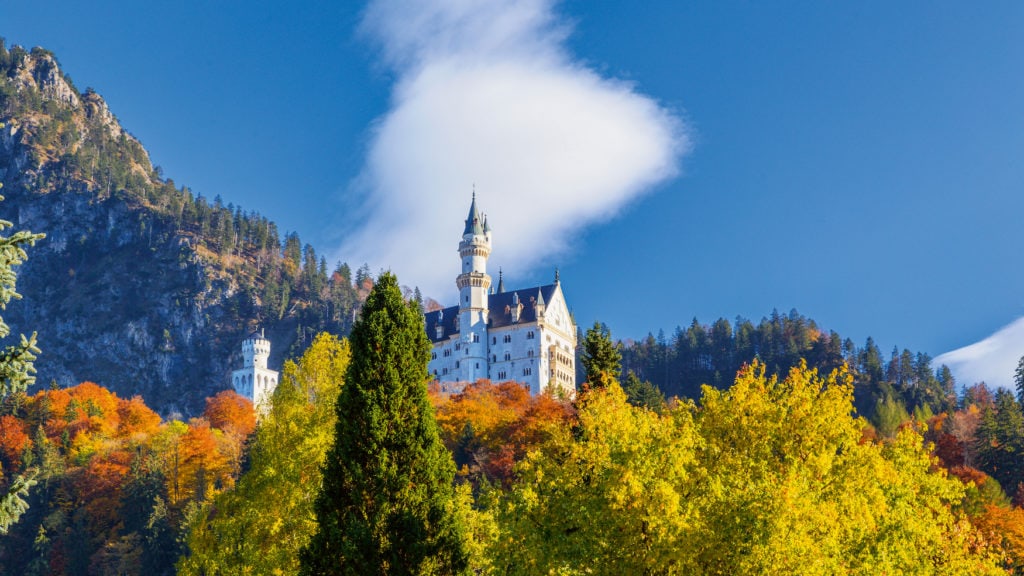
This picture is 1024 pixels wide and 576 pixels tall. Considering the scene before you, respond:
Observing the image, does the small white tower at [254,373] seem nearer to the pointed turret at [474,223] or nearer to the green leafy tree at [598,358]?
the pointed turret at [474,223]

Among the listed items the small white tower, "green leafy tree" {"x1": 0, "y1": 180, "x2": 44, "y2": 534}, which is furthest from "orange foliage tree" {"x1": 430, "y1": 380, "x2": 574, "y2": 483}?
the small white tower

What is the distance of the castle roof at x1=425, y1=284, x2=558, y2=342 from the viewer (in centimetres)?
13925

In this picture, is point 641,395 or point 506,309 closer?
point 641,395

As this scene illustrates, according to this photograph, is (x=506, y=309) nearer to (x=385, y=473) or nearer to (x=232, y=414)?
(x=232, y=414)

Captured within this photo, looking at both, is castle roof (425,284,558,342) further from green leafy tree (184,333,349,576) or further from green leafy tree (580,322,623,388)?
green leafy tree (184,333,349,576)

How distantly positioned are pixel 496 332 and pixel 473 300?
5788 millimetres

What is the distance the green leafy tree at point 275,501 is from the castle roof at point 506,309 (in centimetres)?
10815

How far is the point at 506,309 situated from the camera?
14100 cm

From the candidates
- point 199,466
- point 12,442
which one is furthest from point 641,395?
point 12,442

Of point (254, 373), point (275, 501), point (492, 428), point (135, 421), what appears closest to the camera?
point (275, 501)

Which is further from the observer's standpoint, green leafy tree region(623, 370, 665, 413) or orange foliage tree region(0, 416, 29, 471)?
orange foliage tree region(0, 416, 29, 471)

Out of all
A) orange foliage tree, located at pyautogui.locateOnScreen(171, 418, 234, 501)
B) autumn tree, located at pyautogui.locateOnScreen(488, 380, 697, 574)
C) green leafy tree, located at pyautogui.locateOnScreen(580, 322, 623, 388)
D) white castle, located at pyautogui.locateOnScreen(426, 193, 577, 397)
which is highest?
white castle, located at pyautogui.locateOnScreen(426, 193, 577, 397)

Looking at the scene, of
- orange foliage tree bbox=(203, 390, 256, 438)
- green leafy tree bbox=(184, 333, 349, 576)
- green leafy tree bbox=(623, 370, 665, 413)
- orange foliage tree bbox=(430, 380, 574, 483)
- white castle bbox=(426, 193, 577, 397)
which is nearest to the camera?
green leafy tree bbox=(184, 333, 349, 576)

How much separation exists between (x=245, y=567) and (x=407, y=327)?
8599 mm
